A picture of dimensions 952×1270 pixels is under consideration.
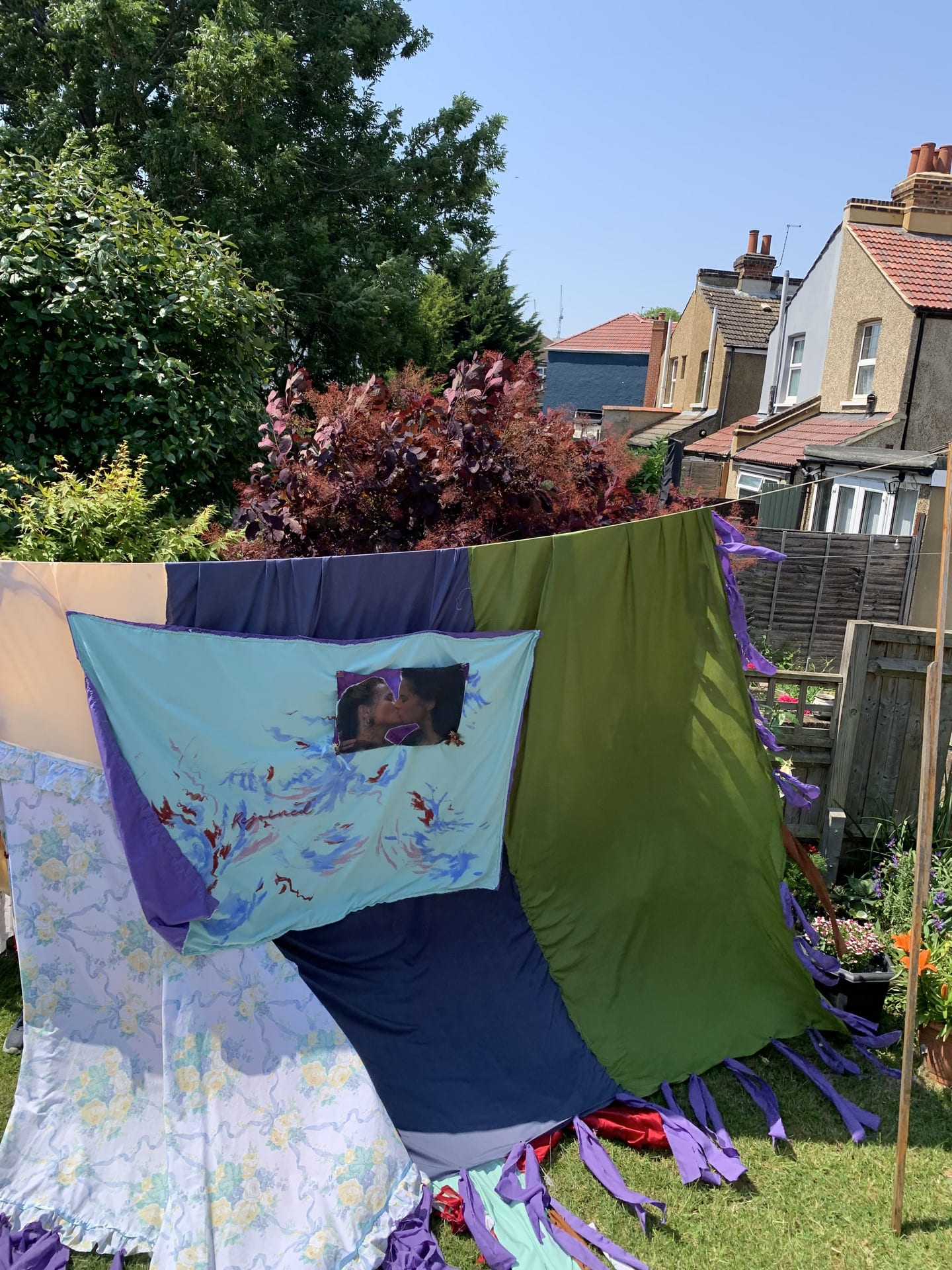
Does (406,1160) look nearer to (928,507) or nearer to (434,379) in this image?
(434,379)

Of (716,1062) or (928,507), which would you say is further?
(928,507)

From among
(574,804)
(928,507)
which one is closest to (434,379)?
(574,804)

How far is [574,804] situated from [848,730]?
1.92 m

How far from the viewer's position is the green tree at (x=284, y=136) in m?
10.6

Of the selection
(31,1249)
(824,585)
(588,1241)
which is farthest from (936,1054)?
(824,585)

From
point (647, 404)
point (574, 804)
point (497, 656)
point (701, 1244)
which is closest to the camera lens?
point (701, 1244)

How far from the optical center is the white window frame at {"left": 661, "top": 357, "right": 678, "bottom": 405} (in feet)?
89.1

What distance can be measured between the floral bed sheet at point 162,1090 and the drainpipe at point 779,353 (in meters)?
18.1

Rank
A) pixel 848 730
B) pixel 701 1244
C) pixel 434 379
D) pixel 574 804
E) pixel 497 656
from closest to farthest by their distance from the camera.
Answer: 1. pixel 701 1244
2. pixel 497 656
3. pixel 574 804
4. pixel 434 379
5. pixel 848 730

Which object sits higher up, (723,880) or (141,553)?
(141,553)

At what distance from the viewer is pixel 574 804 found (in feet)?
11.9

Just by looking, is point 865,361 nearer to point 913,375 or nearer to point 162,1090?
point 913,375

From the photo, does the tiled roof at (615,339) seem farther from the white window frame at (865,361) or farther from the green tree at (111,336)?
the green tree at (111,336)

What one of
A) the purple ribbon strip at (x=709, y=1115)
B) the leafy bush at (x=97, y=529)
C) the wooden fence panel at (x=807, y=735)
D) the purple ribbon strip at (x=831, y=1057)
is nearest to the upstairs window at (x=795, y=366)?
the wooden fence panel at (x=807, y=735)
